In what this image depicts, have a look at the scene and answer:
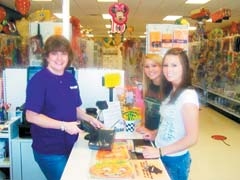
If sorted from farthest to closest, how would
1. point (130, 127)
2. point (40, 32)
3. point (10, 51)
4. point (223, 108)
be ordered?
point (223, 108)
point (10, 51)
point (40, 32)
point (130, 127)

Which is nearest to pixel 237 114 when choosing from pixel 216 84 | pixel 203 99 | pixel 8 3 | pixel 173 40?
pixel 216 84

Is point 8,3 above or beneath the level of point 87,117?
above

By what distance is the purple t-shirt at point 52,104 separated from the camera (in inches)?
81.8

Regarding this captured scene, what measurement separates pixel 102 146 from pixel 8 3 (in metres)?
8.33

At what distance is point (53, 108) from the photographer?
2152mm

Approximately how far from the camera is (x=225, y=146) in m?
5.69

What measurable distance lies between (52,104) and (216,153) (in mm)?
3895

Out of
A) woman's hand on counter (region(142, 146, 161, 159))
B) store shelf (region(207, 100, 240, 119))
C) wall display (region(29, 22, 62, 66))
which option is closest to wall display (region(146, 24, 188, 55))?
wall display (region(29, 22, 62, 66))

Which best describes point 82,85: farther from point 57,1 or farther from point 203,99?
point 203,99

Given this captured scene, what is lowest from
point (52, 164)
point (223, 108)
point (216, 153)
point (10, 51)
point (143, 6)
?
point (216, 153)

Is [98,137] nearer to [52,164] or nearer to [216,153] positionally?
[52,164]

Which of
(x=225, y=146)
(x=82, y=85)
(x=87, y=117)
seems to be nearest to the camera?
(x=87, y=117)

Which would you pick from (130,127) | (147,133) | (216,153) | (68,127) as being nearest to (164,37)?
(130,127)

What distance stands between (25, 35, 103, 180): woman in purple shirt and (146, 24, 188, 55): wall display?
1.81 meters
